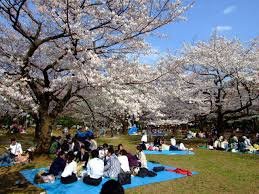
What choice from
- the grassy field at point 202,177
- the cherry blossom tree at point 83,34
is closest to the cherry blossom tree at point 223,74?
the grassy field at point 202,177

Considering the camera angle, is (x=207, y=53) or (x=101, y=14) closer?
(x=101, y=14)

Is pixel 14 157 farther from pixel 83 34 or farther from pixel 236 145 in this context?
pixel 236 145

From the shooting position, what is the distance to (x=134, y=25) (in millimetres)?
12219

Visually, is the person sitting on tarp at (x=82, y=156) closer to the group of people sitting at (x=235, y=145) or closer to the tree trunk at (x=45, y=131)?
the tree trunk at (x=45, y=131)

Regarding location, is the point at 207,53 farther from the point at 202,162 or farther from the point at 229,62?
the point at 202,162

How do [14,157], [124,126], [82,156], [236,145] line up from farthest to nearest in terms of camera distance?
[124,126] → [236,145] → [14,157] → [82,156]

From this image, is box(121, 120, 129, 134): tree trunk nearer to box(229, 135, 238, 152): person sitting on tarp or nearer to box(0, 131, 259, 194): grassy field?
box(229, 135, 238, 152): person sitting on tarp

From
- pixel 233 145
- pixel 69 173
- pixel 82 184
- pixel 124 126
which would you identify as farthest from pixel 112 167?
pixel 124 126

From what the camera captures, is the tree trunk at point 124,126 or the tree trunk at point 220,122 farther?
the tree trunk at point 124,126

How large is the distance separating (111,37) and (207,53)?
1440 cm

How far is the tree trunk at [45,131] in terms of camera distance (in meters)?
15.7

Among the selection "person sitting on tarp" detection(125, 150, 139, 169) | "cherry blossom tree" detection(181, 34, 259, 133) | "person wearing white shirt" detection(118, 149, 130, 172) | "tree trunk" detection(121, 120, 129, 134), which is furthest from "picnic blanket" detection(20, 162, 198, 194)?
"tree trunk" detection(121, 120, 129, 134)

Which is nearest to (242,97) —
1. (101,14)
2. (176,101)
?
(176,101)

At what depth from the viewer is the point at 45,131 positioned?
1584 centimetres
